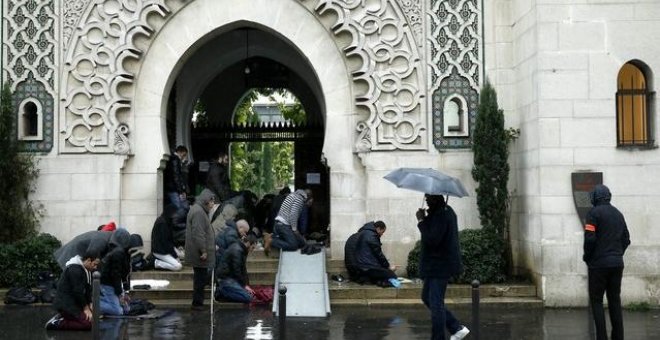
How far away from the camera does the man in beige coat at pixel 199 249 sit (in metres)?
13.0

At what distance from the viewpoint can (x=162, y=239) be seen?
14727 mm

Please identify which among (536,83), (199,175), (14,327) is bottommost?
(14,327)

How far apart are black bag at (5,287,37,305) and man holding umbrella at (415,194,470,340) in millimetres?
7493

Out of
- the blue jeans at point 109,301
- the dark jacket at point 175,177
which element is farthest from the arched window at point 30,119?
the blue jeans at point 109,301

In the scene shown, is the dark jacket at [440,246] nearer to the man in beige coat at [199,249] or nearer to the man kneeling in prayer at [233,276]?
the man in beige coat at [199,249]

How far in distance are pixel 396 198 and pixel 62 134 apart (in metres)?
6.45

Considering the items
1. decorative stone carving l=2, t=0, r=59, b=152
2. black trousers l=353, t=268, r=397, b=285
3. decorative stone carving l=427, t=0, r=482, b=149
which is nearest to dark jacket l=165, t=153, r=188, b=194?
decorative stone carving l=2, t=0, r=59, b=152

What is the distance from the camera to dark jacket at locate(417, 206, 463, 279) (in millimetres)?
9555

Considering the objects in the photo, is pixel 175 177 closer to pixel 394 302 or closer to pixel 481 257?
pixel 394 302

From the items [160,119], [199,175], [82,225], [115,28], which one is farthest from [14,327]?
[199,175]

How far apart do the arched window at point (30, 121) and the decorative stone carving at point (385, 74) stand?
5848mm

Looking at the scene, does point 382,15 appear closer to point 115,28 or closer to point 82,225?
point 115,28

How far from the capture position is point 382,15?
51.1ft

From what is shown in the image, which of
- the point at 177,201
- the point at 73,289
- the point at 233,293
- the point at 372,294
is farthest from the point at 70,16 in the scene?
the point at 372,294
